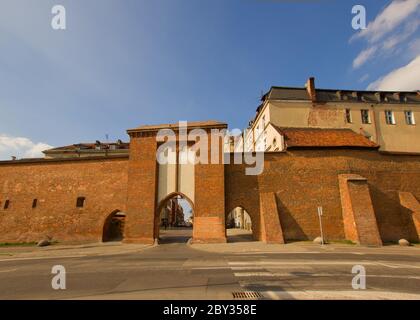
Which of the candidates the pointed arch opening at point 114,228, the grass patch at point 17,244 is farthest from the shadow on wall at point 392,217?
the grass patch at point 17,244

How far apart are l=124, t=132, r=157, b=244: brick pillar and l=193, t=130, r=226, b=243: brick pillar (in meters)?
3.70

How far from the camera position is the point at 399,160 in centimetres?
2397

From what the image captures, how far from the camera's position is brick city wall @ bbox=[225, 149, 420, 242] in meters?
21.8

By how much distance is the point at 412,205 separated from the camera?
22.1 m

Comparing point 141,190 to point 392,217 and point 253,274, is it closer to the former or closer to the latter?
point 253,274

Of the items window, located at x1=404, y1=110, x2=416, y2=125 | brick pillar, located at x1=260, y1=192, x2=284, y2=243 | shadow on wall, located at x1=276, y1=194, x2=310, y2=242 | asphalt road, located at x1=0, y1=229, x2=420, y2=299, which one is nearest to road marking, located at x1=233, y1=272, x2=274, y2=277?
asphalt road, located at x1=0, y1=229, x2=420, y2=299

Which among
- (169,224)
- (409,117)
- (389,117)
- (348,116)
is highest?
(409,117)

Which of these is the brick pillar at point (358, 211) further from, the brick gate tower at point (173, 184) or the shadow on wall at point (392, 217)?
the brick gate tower at point (173, 184)

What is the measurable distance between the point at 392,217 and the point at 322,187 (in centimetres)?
626

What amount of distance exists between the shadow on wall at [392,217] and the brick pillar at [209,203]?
13116 millimetres

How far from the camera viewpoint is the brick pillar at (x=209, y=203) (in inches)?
816

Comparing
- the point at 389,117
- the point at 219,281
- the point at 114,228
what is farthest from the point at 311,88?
the point at 219,281

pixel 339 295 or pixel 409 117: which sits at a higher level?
pixel 409 117

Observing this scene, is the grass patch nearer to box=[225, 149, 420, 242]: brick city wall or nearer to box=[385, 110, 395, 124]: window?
box=[225, 149, 420, 242]: brick city wall
